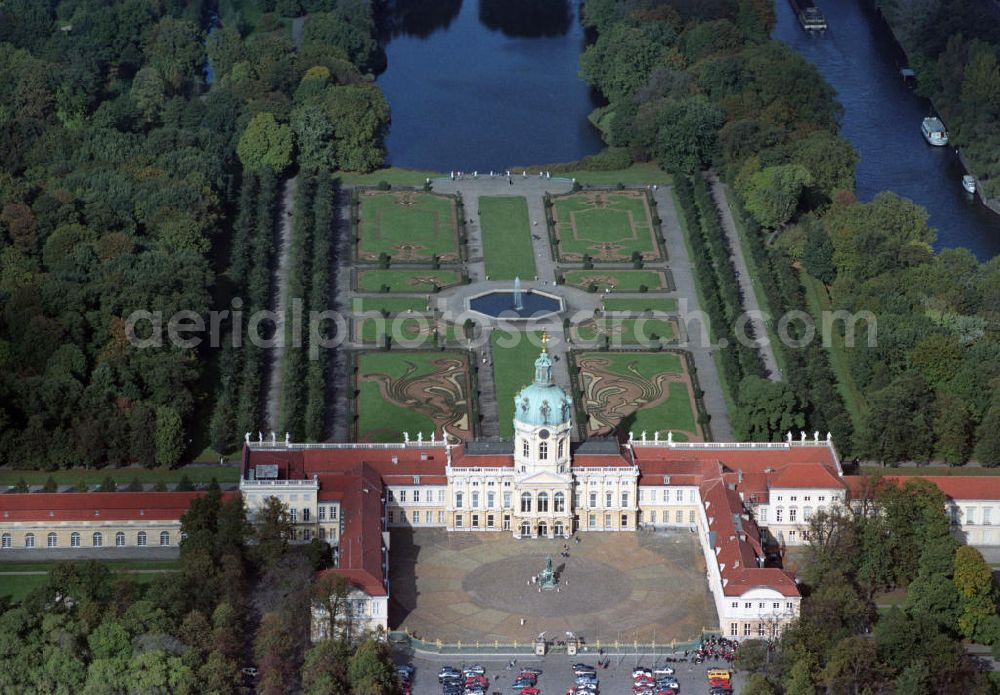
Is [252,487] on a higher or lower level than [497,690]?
higher

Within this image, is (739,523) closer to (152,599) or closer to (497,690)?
(497,690)

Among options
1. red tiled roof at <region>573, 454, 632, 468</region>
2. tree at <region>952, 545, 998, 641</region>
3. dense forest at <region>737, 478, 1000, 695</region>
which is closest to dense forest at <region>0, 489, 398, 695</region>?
red tiled roof at <region>573, 454, 632, 468</region>

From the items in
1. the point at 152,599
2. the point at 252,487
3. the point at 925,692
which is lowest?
the point at 925,692

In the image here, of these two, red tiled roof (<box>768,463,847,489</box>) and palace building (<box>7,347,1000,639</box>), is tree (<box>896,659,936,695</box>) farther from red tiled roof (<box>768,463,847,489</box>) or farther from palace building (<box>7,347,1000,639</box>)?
red tiled roof (<box>768,463,847,489</box>)

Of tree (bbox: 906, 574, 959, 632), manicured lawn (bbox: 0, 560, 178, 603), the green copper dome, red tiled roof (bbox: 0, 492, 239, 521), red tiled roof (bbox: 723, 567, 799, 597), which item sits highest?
the green copper dome

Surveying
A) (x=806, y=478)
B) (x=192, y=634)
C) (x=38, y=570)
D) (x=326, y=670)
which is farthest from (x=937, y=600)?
(x=38, y=570)

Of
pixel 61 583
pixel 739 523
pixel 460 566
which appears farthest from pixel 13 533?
pixel 739 523

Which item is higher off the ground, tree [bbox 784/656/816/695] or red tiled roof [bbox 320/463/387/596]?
red tiled roof [bbox 320/463/387/596]
